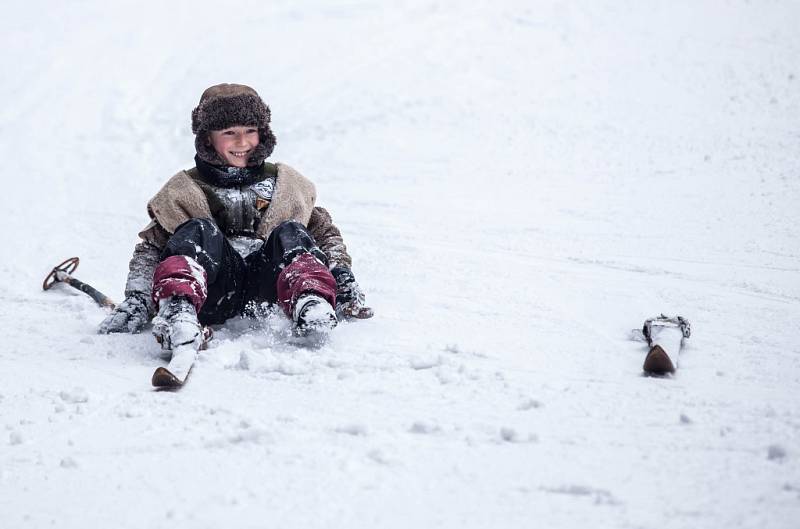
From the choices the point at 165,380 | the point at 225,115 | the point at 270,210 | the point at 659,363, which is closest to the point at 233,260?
the point at 270,210

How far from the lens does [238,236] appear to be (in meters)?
3.69

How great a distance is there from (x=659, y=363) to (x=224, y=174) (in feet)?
6.77

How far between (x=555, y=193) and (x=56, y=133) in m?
5.58

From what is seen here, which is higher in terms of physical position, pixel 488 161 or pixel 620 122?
pixel 620 122

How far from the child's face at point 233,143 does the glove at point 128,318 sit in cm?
75

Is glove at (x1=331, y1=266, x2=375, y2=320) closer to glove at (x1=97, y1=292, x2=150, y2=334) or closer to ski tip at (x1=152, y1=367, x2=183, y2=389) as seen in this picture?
glove at (x1=97, y1=292, x2=150, y2=334)

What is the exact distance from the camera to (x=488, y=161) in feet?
24.5

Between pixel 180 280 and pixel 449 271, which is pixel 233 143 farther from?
pixel 449 271

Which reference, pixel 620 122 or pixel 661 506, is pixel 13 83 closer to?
pixel 620 122

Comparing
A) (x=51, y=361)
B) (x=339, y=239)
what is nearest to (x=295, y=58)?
(x=339, y=239)

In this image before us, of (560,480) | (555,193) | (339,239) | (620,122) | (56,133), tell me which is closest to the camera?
(560,480)

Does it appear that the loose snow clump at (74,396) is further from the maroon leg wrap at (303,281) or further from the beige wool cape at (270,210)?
the beige wool cape at (270,210)

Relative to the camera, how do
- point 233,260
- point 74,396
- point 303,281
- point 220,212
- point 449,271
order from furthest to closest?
point 449,271, point 220,212, point 233,260, point 303,281, point 74,396

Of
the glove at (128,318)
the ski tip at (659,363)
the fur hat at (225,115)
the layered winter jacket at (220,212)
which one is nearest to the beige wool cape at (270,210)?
the layered winter jacket at (220,212)
